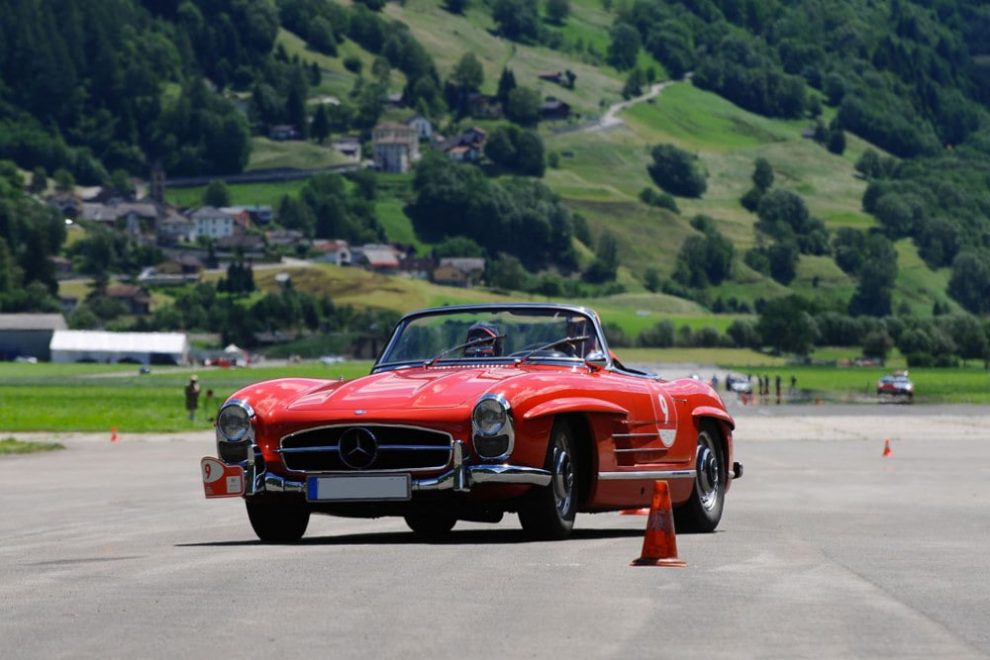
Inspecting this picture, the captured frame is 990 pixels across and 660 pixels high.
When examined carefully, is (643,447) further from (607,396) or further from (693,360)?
(693,360)

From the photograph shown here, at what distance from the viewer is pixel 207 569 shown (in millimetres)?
13367

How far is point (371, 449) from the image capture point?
15.2 m

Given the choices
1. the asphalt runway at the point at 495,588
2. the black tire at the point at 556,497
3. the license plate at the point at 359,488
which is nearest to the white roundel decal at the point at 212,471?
the asphalt runway at the point at 495,588

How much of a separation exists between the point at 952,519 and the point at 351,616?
10.5 meters

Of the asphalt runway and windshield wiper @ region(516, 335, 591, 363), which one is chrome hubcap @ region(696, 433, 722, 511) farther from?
windshield wiper @ region(516, 335, 591, 363)

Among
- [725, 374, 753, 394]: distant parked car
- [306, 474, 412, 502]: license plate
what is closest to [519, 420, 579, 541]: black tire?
[306, 474, 412, 502]: license plate

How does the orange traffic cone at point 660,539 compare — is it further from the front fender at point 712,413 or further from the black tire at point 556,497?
the front fender at point 712,413

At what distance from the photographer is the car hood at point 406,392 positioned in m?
15.3

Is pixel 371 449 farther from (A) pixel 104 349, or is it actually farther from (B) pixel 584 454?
(A) pixel 104 349

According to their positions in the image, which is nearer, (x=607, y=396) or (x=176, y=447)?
(x=607, y=396)

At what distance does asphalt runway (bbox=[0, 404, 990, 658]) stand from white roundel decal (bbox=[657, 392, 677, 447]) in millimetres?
805

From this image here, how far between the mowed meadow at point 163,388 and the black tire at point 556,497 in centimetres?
1653

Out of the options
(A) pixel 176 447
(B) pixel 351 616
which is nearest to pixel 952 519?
(B) pixel 351 616

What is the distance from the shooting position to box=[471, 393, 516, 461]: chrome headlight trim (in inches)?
589
